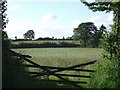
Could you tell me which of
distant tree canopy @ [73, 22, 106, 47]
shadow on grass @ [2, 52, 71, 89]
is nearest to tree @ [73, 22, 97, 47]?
distant tree canopy @ [73, 22, 106, 47]

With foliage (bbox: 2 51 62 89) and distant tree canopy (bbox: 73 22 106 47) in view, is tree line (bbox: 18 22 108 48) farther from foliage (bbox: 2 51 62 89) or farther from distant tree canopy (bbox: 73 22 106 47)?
foliage (bbox: 2 51 62 89)

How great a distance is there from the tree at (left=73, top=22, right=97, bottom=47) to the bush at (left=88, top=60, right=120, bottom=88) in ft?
169

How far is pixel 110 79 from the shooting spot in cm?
1709

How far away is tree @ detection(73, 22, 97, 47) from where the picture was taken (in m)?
72.4

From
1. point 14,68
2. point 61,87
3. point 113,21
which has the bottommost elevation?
point 61,87

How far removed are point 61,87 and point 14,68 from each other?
345 centimetres

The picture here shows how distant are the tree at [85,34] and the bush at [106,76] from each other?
51606 millimetres

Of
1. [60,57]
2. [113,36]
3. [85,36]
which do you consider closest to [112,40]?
[113,36]

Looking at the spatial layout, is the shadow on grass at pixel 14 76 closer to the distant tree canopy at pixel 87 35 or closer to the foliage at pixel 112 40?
the foliage at pixel 112 40

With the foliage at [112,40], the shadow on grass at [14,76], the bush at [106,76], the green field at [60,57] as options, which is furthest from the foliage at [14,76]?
the green field at [60,57]

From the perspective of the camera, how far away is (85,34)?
254 feet

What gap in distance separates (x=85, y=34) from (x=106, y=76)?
60716 mm

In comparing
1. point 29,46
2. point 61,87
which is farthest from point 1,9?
point 29,46

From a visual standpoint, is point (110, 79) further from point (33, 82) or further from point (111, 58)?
point (33, 82)
